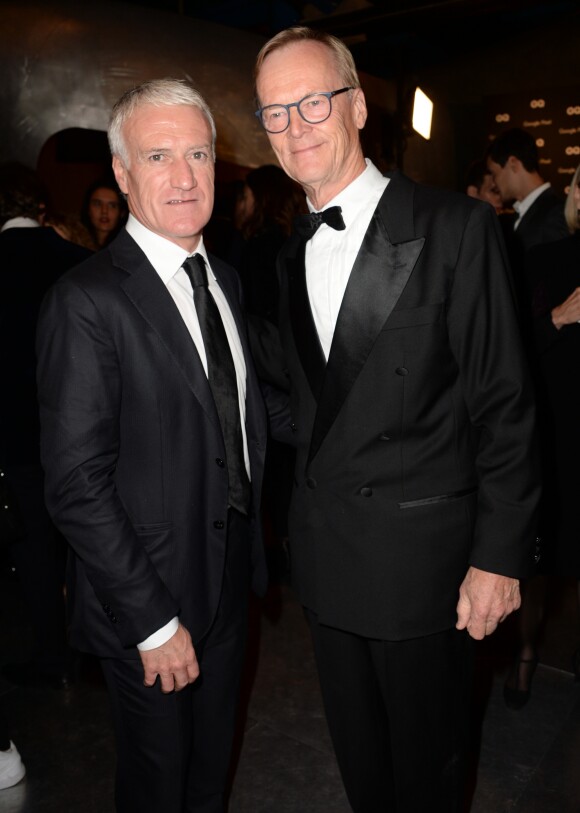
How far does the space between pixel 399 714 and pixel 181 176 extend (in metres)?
1.38

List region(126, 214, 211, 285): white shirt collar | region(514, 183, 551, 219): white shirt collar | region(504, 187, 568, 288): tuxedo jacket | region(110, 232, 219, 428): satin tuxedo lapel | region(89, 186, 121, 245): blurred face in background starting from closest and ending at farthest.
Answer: region(110, 232, 219, 428): satin tuxedo lapel → region(126, 214, 211, 285): white shirt collar → region(504, 187, 568, 288): tuxedo jacket → region(514, 183, 551, 219): white shirt collar → region(89, 186, 121, 245): blurred face in background

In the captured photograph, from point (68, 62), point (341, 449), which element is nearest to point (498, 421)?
point (341, 449)

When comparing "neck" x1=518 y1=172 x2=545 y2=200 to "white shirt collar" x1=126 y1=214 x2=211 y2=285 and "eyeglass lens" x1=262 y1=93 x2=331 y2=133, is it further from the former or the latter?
"white shirt collar" x1=126 y1=214 x2=211 y2=285

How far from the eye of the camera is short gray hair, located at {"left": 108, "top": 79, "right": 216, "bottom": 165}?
5.69ft

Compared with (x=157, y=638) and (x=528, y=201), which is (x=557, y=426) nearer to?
(x=528, y=201)

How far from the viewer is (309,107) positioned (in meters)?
1.72

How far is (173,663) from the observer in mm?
1657

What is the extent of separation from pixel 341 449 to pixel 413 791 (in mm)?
865

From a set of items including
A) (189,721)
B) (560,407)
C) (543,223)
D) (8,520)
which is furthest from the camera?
(543,223)

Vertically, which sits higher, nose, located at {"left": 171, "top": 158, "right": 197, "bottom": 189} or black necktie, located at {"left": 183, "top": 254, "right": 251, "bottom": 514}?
nose, located at {"left": 171, "top": 158, "right": 197, "bottom": 189}

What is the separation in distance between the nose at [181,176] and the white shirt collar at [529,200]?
281 cm

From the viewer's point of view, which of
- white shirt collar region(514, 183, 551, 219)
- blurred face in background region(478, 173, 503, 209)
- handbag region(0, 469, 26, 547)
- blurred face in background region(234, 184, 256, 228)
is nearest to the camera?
handbag region(0, 469, 26, 547)

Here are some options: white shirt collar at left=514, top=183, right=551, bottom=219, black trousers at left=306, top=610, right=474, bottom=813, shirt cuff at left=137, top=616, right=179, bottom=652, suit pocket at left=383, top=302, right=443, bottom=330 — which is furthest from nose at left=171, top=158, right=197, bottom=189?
white shirt collar at left=514, top=183, right=551, bottom=219

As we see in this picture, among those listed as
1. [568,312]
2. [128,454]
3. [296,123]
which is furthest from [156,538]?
[568,312]
